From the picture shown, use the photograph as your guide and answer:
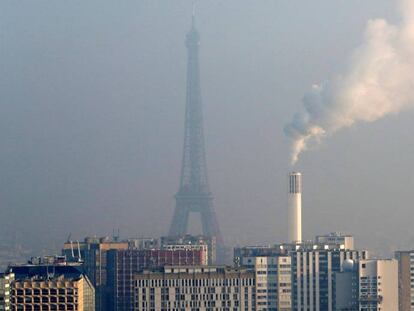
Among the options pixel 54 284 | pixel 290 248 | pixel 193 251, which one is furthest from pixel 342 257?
pixel 54 284

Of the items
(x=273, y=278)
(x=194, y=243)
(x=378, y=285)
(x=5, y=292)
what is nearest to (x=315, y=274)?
(x=273, y=278)

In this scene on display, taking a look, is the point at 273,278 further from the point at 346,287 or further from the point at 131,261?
the point at 131,261

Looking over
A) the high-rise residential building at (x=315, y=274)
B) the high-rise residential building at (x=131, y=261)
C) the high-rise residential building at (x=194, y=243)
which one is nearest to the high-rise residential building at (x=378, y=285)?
the high-rise residential building at (x=315, y=274)

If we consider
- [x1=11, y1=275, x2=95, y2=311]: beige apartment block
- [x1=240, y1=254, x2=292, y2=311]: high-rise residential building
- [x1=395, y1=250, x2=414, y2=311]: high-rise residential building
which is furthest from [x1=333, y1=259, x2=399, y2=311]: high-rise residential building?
[x1=11, y1=275, x2=95, y2=311]: beige apartment block

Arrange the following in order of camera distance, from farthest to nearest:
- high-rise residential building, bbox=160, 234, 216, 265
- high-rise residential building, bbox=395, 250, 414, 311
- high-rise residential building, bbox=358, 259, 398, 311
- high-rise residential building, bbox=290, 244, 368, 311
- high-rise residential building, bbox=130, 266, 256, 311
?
high-rise residential building, bbox=160, 234, 216, 265 < high-rise residential building, bbox=290, 244, 368, 311 < high-rise residential building, bbox=395, 250, 414, 311 < high-rise residential building, bbox=358, 259, 398, 311 < high-rise residential building, bbox=130, 266, 256, 311

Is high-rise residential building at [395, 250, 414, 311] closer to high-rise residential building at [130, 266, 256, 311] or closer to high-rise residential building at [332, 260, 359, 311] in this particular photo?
high-rise residential building at [332, 260, 359, 311]

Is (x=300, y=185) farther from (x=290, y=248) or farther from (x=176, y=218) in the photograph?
(x=176, y=218)

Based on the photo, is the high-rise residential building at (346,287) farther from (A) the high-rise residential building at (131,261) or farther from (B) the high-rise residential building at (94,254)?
(B) the high-rise residential building at (94,254)
